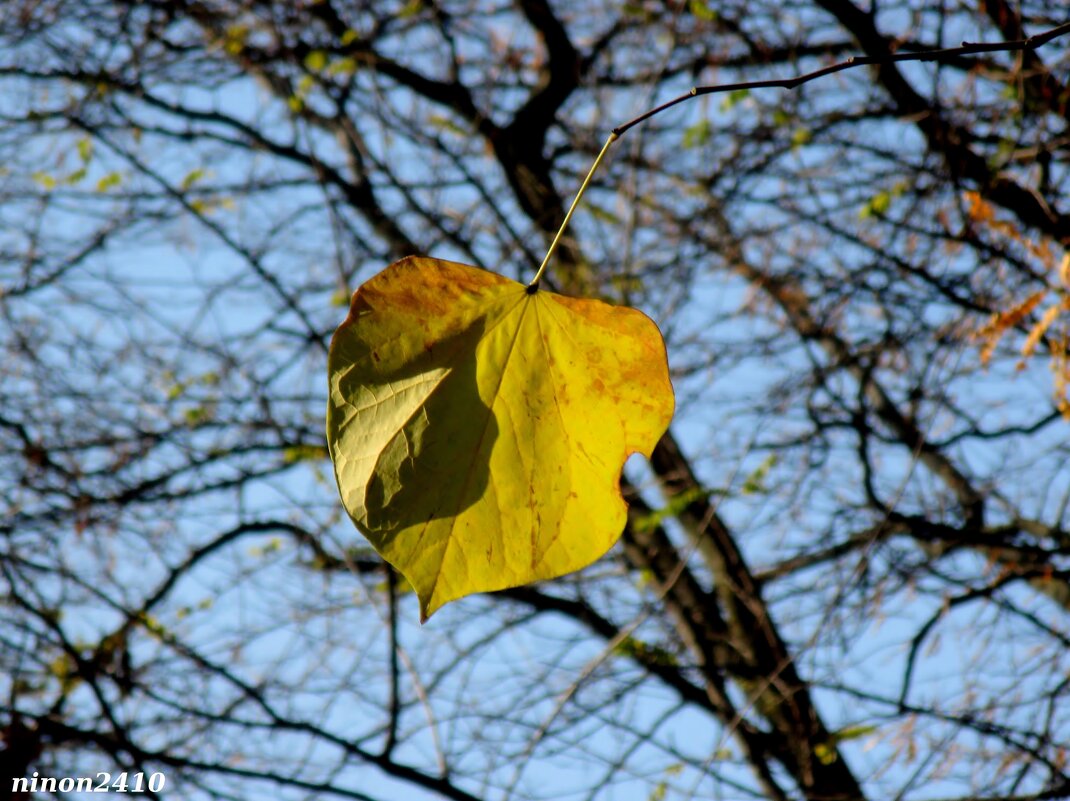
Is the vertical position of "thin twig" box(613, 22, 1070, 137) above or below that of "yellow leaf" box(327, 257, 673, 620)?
above

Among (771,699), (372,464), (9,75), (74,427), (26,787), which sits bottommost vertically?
(372,464)

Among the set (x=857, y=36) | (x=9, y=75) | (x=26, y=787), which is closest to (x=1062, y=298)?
(x=857, y=36)

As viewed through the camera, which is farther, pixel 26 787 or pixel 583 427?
pixel 26 787

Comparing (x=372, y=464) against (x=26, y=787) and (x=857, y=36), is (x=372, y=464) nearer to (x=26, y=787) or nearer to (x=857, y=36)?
(x=26, y=787)

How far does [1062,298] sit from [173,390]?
327 centimetres

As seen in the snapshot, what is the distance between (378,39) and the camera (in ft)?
14.4

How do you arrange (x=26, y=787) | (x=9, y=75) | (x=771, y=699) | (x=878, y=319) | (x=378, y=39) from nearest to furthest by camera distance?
(x=26, y=787), (x=771, y=699), (x=878, y=319), (x=9, y=75), (x=378, y=39)

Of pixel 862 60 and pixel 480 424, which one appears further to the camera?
pixel 480 424

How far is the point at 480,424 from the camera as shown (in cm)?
90

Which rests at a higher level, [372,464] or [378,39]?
[378,39]

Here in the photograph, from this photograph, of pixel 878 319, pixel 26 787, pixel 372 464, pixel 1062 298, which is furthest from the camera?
pixel 878 319

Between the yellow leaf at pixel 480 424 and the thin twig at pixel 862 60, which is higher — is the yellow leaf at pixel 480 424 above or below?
below

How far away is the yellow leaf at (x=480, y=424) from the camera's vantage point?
83 centimetres

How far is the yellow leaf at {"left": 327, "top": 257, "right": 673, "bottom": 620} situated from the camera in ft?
2.74
